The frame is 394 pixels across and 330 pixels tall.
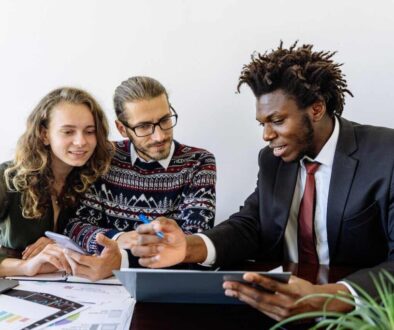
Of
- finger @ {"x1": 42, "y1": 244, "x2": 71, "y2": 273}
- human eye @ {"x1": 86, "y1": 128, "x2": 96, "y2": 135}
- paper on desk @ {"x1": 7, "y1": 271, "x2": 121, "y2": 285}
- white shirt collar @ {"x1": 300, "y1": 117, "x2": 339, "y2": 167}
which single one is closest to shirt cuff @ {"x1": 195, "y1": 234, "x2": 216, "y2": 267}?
paper on desk @ {"x1": 7, "y1": 271, "x2": 121, "y2": 285}

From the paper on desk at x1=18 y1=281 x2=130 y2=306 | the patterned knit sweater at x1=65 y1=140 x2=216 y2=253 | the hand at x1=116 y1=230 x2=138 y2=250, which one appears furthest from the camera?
the patterned knit sweater at x1=65 y1=140 x2=216 y2=253

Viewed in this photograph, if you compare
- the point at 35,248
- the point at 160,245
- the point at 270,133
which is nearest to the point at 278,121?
the point at 270,133

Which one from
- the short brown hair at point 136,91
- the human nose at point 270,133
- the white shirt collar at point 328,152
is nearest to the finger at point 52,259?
the short brown hair at point 136,91

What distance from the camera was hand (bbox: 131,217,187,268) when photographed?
120cm

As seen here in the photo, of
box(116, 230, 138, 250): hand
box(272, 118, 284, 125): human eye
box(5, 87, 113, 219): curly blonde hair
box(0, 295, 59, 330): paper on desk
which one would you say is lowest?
box(0, 295, 59, 330): paper on desk

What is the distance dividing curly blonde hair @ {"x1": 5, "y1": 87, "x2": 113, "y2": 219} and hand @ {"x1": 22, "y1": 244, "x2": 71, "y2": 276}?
0.34 m

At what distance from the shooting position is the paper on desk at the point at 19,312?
966 millimetres

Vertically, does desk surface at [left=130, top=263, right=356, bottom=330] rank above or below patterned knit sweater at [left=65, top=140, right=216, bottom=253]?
below

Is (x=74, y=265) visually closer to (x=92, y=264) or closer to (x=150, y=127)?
(x=92, y=264)

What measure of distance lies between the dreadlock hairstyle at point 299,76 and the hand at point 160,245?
617mm

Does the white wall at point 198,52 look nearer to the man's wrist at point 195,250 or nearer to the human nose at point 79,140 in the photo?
the human nose at point 79,140

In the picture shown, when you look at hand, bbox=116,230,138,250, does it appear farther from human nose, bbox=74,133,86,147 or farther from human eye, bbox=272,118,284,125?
human eye, bbox=272,118,284,125

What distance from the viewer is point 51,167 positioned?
1.75 m

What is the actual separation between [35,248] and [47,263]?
0.18 m
